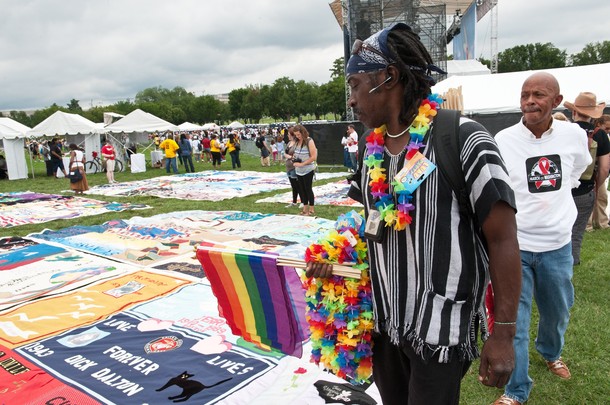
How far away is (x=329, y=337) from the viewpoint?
200cm

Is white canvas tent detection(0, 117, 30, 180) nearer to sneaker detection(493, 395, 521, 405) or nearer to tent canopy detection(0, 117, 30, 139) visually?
tent canopy detection(0, 117, 30, 139)

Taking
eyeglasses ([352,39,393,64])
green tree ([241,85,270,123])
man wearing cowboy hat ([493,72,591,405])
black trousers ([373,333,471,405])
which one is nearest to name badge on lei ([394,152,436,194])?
eyeglasses ([352,39,393,64])

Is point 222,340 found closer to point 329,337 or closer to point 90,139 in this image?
point 329,337

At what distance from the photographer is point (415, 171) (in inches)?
61.6

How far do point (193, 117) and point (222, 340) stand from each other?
83.4 m

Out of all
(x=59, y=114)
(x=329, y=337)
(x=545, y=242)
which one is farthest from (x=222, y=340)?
(x=59, y=114)

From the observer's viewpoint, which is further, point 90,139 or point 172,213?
point 90,139

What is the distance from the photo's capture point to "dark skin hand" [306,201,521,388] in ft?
4.82

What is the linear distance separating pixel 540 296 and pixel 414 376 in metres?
1.64

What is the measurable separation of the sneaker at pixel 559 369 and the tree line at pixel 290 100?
143 ft

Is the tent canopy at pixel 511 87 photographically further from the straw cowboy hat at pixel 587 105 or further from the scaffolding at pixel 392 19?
the straw cowboy hat at pixel 587 105

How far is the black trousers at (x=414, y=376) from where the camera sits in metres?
1.58

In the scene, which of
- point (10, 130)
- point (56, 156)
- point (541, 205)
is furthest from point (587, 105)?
point (10, 130)

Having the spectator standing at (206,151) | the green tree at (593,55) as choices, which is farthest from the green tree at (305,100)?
the spectator standing at (206,151)
